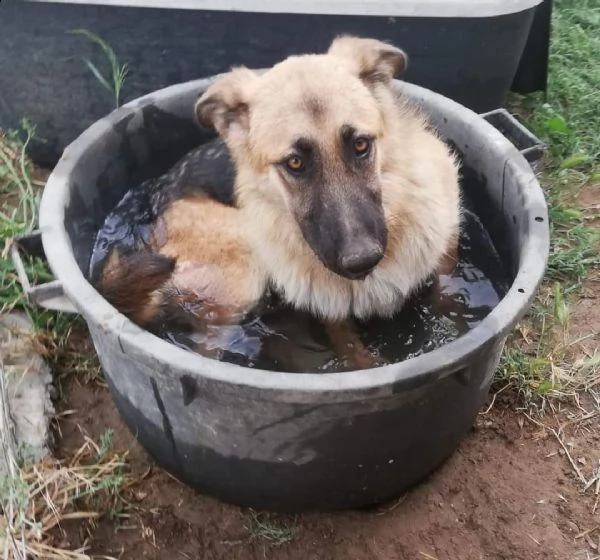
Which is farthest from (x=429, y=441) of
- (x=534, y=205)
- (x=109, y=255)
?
(x=109, y=255)

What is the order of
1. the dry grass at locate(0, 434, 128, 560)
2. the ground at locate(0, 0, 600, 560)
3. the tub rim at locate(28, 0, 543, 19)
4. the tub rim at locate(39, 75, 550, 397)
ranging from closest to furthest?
the tub rim at locate(39, 75, 550, 397) → the dry grass at locate(0, 434, 128, 560) → the ground at locate(0, 0, 600, 560) → the tub rim at locate(28, 0, 543, 19)

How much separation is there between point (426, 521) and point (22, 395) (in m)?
1.60

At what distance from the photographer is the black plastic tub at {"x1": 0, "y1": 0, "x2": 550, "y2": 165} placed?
10.9ft

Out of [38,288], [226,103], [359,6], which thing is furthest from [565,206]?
[38,288]

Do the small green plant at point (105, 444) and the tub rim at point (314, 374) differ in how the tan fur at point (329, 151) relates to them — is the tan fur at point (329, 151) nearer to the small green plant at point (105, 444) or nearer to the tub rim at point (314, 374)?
the tub rim at point (314, 374)

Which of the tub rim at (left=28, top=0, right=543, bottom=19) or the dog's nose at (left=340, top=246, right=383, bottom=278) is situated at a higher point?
the tub rim at (left=28, top=0, right=543, bottom=19)

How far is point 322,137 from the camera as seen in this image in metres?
2.37

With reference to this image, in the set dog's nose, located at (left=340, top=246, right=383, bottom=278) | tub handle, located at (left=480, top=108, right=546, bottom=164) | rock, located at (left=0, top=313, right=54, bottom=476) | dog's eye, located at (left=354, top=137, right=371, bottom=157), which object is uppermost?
dog's eye, located at (left=354, top=137, right=371, bottom=157)

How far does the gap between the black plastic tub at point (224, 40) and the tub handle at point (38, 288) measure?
1.22 meters

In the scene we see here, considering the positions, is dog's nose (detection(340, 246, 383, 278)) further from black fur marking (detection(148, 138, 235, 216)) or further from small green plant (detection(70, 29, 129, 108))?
small green plant (detection(70, 29, 129, 108))

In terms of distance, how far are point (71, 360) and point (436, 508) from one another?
1.60m

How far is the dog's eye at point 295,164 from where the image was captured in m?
2.43

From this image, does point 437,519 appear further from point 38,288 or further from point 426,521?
point 38,288

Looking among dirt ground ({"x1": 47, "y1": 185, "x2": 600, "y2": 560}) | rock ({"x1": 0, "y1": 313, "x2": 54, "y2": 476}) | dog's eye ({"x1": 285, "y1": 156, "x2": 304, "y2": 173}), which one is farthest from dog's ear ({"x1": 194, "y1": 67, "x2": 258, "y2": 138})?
dirt ground ({"x1": 47, "y1": 185, "x2": 600, "y2": 560})
